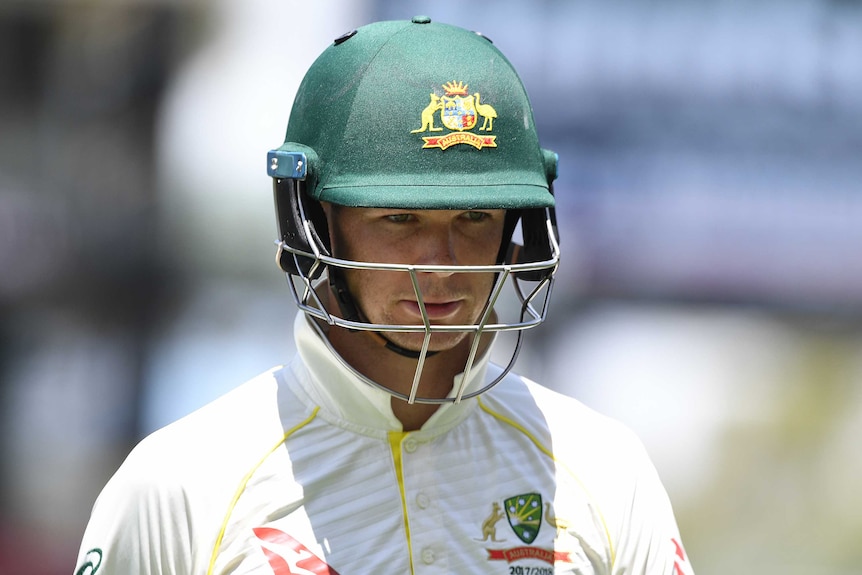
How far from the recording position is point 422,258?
1.77 m

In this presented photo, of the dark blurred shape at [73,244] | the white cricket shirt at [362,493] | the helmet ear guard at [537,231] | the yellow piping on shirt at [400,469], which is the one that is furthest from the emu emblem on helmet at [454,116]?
the dark blurred shape at [73,244]

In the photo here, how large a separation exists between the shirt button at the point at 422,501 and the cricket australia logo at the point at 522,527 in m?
0.10

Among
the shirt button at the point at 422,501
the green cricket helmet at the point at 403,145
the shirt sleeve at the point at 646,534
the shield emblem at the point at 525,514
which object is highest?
the green cricket helmet at the point at 403,145

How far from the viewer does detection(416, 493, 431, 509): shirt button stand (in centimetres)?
180

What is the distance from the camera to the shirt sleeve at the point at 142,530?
5.53 ft

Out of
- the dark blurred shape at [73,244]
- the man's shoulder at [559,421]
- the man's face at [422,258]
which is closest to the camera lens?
the man's face at [422,258]

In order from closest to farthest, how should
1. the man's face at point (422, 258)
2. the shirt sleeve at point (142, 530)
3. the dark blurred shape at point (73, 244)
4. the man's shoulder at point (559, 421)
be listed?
the shirt sleeve at point (142, 530) → the man's face at point (422, 258) → the man's shoulder at point (559, 421) → the dark blurred shape at point (73, 244)

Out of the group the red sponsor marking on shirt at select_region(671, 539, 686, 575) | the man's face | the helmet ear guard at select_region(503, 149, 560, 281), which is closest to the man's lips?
the man's face

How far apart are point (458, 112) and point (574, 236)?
2.44 m

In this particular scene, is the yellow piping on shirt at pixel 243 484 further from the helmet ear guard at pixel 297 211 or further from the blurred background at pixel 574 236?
the blurred background at pixel 574 236

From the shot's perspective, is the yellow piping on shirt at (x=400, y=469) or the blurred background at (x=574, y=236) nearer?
the yellow piping on shirt at (x=400, y=469)

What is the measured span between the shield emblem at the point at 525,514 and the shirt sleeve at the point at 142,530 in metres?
0.52

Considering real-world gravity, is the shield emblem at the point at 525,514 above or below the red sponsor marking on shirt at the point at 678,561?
above

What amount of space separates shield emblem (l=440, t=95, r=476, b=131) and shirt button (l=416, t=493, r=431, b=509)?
0.59m
